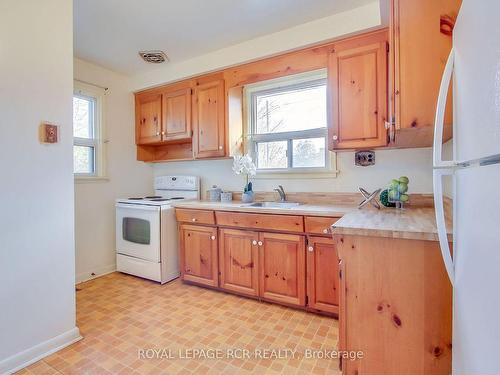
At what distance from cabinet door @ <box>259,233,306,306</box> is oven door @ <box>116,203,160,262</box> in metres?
1.19

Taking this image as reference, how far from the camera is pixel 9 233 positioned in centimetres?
155

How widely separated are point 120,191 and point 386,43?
3.23m

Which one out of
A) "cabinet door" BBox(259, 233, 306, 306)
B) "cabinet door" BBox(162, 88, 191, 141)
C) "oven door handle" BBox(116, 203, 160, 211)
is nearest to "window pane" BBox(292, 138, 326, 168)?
"cabinet door" BBox(259, 233, 306, 306)

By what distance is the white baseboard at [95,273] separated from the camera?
2867mm

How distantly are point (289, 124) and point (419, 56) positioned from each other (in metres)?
1.60

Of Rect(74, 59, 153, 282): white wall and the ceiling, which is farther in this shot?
Rect(74, 59, 153, 282): white wall

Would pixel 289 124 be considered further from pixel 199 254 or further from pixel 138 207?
pixel 138 207

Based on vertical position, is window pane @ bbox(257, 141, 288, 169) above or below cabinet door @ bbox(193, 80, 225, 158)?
below

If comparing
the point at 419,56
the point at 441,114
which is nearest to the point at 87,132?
the point at 419,56

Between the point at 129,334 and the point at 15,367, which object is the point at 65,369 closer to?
the point at 15,367

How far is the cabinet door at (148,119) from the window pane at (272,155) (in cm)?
133

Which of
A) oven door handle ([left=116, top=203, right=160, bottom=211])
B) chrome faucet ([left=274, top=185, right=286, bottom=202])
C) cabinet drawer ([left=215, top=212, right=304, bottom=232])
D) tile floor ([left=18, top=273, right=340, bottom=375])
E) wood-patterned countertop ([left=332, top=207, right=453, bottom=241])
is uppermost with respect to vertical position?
chrome faucet ([left=274, top=185, right=286, bottom=202])

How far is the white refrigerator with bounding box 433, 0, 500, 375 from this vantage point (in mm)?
503

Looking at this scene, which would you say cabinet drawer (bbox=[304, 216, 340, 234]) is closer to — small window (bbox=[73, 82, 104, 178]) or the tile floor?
the tile floor
